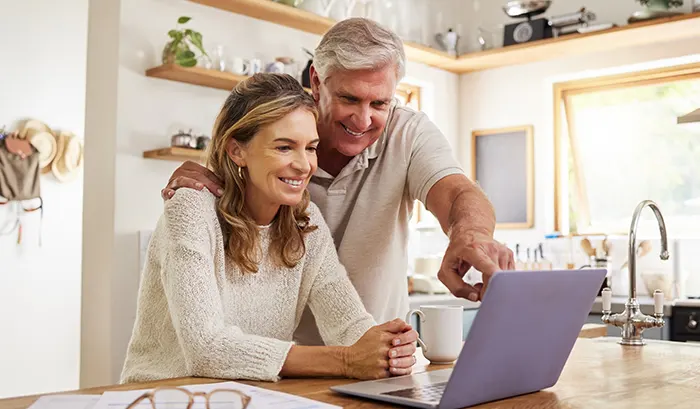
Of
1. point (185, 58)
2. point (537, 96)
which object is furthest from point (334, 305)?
point (537, 96)

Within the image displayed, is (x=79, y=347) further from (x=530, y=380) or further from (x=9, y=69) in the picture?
(x=530, y=380)

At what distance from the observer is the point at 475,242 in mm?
1455

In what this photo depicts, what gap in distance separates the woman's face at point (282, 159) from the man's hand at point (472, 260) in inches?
14.9

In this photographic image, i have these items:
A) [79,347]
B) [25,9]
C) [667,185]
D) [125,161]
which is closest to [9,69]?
[25,9]

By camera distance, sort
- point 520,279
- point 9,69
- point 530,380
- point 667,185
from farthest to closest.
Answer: point 667,185 → point 9,69 → point 530,380 → point 520,279

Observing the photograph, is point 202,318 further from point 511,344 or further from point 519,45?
point 519,45

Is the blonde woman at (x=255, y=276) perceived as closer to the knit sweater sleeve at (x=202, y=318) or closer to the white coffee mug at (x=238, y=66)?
the knit sweater sleeve at (x=202, y=318)

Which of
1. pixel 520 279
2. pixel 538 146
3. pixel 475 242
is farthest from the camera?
pixel 538 146

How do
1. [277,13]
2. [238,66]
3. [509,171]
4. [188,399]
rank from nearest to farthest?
[188,399] < [238,66] < [277,13] < [509,171]

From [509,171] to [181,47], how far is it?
8.66 feet

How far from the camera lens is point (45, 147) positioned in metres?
3.72

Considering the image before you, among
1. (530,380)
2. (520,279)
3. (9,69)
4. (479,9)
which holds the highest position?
(479,9)

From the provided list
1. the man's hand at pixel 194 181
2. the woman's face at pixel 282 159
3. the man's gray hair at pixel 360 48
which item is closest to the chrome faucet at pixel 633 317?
the man's gray hair at pixel 360 48

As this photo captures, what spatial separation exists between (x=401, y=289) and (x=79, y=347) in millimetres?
2325
